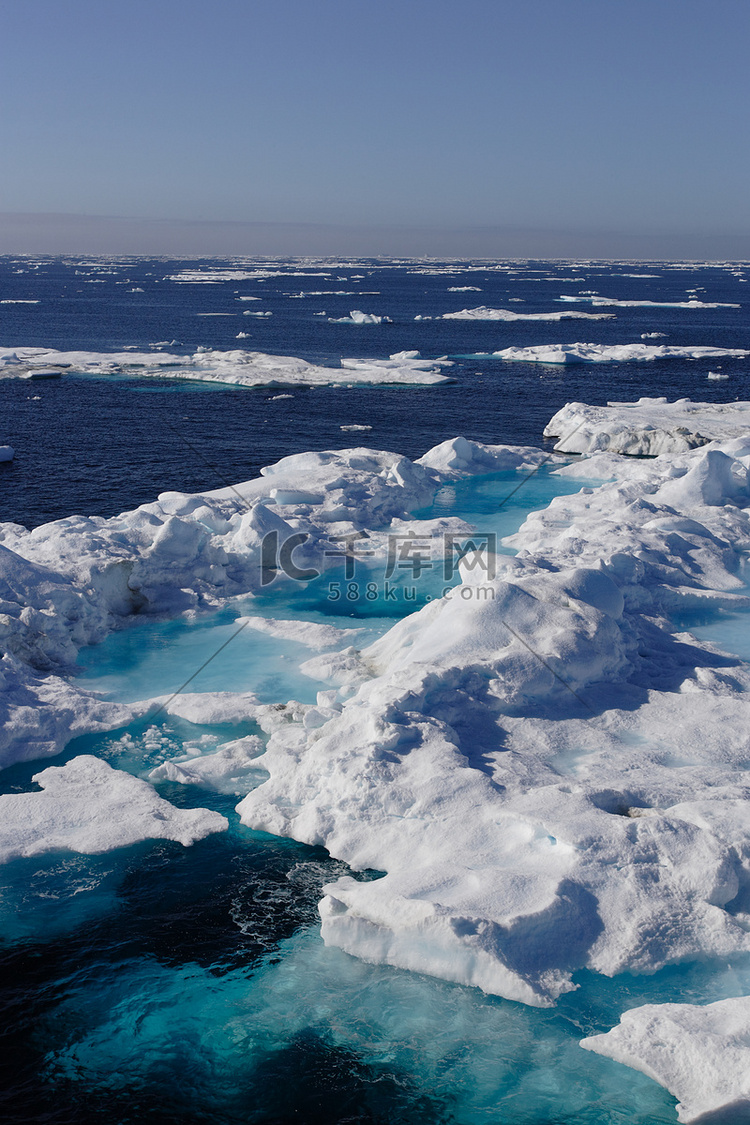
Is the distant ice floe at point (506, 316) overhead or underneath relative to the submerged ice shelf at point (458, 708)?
overhead

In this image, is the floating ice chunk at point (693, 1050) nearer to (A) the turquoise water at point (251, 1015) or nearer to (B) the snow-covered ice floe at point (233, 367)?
(A) the turquoise water at point (251, 1015)

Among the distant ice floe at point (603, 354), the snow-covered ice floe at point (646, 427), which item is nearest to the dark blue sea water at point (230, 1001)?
the snow-covered ice floe at point (646, 427)

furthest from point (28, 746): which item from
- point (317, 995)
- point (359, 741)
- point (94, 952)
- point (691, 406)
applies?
point (691, 406)

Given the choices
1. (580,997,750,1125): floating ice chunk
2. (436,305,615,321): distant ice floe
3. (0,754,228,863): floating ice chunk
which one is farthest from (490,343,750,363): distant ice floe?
(580,997,750,1125): floating ice chunk

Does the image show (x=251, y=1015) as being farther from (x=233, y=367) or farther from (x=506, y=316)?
(x=506, y=316)

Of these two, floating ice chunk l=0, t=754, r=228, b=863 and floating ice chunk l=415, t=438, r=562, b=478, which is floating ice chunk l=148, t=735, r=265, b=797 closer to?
floating ice chunk l=0, t=754, r=228, b=863

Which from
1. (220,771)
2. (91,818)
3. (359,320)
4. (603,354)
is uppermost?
(359,320)

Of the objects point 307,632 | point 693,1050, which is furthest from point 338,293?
point 693,1050
